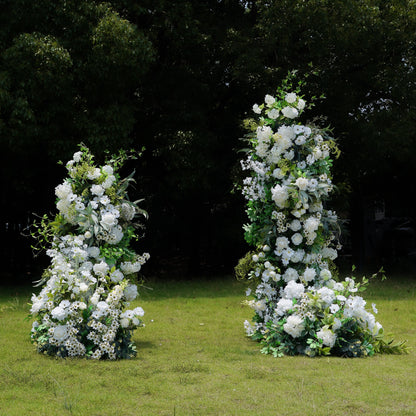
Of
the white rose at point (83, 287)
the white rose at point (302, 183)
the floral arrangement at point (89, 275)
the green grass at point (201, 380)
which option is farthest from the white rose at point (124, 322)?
the white rose at point (302, 183)

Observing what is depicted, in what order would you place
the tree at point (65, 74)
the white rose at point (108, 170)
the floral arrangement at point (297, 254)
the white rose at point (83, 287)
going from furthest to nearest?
the tree at point (65, 74) → the white rose at point (108, 170) → the floral arrangement at point (297, 254) → the white rose at point (83, 287)

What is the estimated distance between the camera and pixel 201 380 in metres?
5.69

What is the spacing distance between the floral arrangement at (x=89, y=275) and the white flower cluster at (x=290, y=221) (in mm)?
1622

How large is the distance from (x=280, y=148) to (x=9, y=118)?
742cm

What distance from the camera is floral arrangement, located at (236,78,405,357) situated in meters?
6.82

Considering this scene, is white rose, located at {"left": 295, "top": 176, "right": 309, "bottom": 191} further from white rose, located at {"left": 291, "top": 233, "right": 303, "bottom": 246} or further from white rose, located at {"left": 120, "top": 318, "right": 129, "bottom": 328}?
white rose, located at {"left": 120, "top": 318, "right": 129, "bottom": 328}

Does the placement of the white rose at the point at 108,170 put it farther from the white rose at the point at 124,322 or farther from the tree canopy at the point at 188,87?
the tree canopy at the point at 188,87

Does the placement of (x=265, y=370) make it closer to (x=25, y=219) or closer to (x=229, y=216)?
(x=229, y=216)

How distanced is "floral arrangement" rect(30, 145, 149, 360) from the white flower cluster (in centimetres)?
162

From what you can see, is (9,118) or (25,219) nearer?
(9,118)

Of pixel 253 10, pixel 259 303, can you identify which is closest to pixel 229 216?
pixel 253 10

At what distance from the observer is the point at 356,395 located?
5.12 meters

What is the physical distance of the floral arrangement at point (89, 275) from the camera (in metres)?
6.63

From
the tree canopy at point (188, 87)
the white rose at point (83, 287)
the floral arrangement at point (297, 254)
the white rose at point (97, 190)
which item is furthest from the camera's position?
the tree canopy at point (188, 87)
